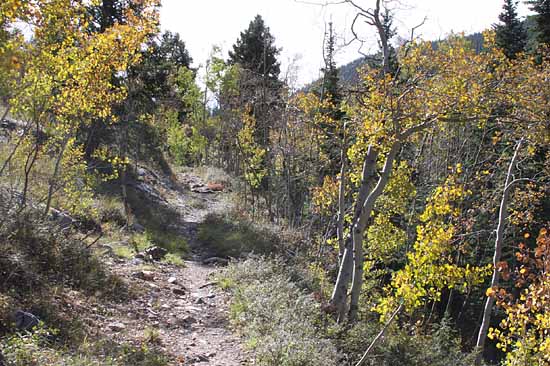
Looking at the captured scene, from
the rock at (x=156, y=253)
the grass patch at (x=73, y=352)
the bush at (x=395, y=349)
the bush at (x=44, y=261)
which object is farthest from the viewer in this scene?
the rock at (x=156, y=253)

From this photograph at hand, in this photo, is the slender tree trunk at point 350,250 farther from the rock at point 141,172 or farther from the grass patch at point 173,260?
the rock at point 141,172

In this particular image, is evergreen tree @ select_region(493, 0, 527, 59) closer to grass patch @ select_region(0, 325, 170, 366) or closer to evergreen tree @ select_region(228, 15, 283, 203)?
evergreen tree @ select_region(228, 15, 283, 203)

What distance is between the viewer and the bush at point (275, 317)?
20.6 feet

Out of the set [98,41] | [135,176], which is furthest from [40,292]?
[135,176]

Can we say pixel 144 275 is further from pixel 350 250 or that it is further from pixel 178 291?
pixel 350 250

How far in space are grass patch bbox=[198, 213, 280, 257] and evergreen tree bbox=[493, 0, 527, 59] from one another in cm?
1441

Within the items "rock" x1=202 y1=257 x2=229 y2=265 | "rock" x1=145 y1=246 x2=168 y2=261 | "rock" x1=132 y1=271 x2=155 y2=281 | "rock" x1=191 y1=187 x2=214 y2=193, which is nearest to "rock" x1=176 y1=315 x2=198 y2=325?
"rock" x1=132 y1=271 x2=155 y2=281

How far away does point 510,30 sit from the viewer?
20.7 metres

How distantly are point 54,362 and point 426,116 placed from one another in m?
6.48

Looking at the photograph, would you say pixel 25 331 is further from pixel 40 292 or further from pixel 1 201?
pixel 1 201

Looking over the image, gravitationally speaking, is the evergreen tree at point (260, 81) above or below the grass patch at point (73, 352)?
above

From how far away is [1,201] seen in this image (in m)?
7.18

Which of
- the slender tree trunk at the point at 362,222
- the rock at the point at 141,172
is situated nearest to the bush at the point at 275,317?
the slender tree trunk at the point at 362,222

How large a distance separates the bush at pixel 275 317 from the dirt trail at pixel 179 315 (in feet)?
1.02
